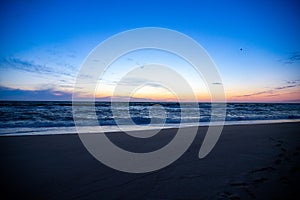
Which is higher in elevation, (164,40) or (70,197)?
(164,40)

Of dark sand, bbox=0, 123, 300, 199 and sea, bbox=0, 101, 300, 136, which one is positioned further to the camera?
sea, bbox=0, 101, 300, 136

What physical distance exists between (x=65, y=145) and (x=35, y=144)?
1.09m

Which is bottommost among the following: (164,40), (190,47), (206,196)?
(206,196)

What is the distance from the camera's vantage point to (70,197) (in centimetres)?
289

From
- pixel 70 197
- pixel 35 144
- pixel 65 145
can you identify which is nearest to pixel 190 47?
pixel 65 145

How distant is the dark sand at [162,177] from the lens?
9.66 feet

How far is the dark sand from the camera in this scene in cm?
295

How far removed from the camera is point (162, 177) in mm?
3617

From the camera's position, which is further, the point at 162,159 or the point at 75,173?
the point at 162,159

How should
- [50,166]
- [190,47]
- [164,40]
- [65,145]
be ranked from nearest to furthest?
[50,166] < [65,145] < [190,47] < [164,40]

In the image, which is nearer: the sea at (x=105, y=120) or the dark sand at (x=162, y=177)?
the dark sand at (x=162, y=177)

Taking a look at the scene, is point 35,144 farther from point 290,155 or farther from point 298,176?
point 290,155

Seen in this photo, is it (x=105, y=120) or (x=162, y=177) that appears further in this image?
(x=105, y=120)

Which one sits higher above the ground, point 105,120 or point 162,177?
point 105,120
